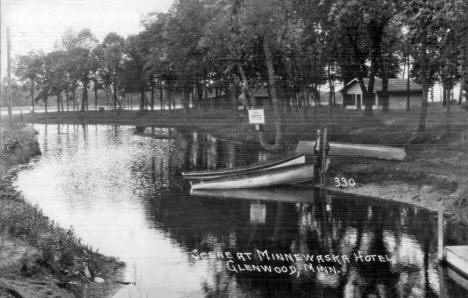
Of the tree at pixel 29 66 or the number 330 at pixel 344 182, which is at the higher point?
the tree at pixel 29 66

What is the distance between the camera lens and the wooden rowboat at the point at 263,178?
29516 mm

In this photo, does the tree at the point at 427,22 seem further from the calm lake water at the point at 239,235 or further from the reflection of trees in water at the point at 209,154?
the reflection of trees in water at the point at 209,154

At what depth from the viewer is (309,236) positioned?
→ 800 inches

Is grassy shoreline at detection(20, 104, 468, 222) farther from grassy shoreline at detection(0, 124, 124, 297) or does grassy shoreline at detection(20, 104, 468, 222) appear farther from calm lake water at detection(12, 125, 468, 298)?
grassy shoreline at detection(0, 124, 124, 297)

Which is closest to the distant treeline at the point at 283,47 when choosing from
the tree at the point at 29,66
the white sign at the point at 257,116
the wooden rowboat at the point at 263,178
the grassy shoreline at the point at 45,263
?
the white sign at the point at 257,116

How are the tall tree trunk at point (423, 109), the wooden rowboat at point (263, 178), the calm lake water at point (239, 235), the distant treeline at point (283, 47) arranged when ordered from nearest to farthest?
the calm lake water at point (239, 235) → the distant treeline at point (283, 47) → the wooden rowboat at point (263, 178) → the tall tree trunk at point (423, 109)

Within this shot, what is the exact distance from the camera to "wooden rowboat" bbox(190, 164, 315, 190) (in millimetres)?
29516

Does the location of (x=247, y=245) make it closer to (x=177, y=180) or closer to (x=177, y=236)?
(x=177, y=236)

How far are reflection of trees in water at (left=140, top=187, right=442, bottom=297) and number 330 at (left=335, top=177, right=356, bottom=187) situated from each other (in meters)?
2.57

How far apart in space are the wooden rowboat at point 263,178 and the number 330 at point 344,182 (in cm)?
141

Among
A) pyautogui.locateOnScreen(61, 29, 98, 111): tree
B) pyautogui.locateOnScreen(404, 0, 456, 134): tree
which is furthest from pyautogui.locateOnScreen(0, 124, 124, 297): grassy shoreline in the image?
pyautogui.locateOnScreen(61, 29, 98, 111): tree

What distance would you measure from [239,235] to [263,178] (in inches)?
369

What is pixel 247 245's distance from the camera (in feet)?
63.4

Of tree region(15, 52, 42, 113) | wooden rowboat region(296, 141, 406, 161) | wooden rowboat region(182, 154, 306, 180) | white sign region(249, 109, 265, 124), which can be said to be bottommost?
wooden rowboat region(182, 154, 306, 180)
